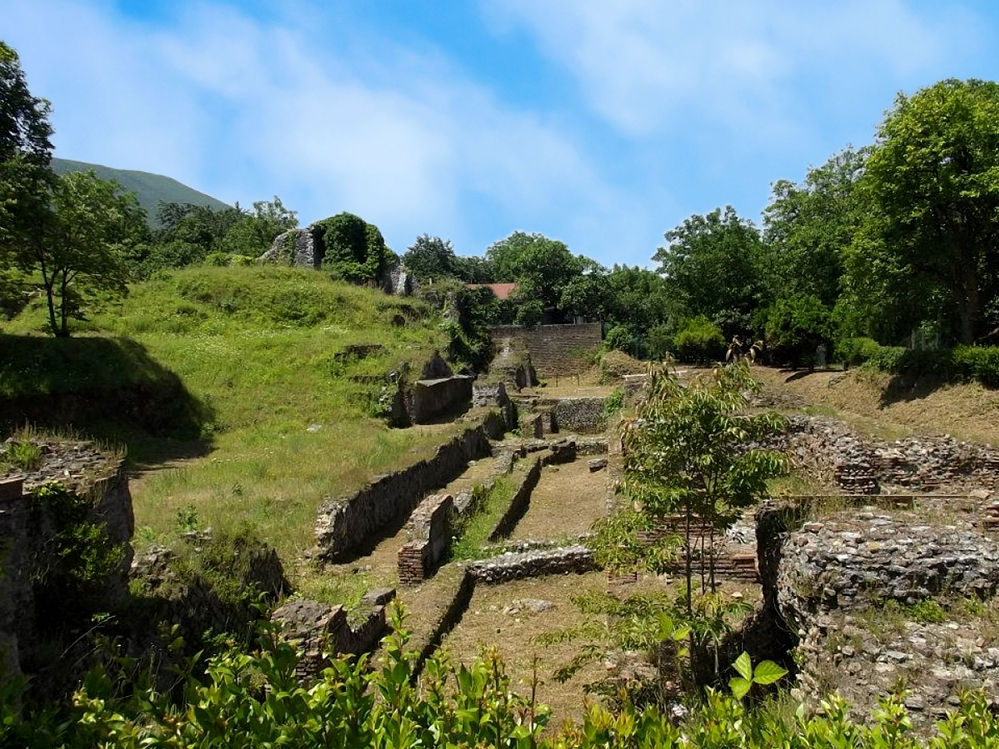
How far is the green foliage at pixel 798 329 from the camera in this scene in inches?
1197

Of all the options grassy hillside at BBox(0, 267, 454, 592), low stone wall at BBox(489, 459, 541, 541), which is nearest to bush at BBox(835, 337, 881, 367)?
low stone wall at BBox(489, 459, 541, 541)

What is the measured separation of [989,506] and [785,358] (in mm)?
26467

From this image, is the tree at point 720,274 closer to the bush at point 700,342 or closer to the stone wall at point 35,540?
the bush at point 700,342

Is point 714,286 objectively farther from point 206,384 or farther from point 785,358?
point 206,384

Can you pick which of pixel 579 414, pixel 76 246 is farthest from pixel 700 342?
pixel 76 246

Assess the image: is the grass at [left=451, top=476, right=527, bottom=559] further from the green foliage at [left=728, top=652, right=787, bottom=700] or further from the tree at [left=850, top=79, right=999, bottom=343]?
the tree at [left=850, top=79, right=999, bottom=343]

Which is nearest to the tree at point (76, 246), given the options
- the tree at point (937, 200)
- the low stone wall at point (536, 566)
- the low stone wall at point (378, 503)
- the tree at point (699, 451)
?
the low stone wall at point (378, 503)

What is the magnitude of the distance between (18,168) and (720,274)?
117 feet

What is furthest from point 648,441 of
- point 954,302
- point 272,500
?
point 954,302

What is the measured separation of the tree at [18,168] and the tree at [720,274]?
34.4m

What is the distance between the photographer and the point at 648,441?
6590 mm

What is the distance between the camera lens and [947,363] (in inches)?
773

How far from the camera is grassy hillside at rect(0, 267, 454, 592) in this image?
11.6 metres

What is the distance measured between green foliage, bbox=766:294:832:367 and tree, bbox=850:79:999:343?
8.57 metres
